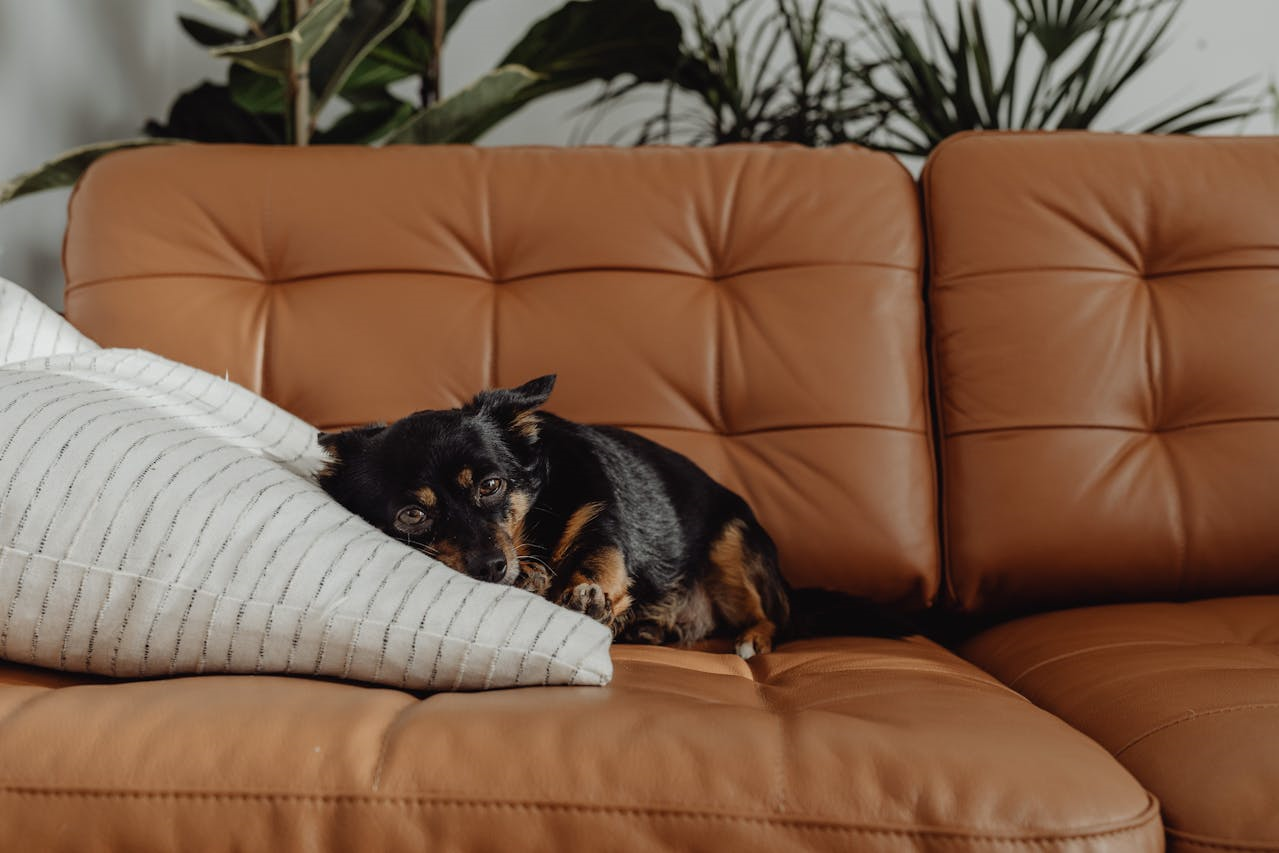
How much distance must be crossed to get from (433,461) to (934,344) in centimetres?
96

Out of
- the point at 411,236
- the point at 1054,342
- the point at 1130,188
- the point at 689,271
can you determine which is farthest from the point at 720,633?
the point at 1130,188

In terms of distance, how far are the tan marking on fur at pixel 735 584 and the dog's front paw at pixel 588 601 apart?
0.29 metres

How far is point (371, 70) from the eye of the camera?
2.73 m

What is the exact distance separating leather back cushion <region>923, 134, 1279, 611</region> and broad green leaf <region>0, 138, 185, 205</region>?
1.74 meters

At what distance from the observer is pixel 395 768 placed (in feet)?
2.91

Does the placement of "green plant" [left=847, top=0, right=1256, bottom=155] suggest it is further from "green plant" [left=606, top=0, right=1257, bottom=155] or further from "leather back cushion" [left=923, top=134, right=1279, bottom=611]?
"leather back cushion" [left=923, top=134, right=1279, bottom=611]

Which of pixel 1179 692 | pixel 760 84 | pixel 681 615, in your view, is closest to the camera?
pixel 1179 692

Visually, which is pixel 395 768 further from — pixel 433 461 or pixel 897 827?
pixel 433 461

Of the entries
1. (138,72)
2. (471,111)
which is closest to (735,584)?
(471,111)

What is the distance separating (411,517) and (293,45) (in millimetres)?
1274

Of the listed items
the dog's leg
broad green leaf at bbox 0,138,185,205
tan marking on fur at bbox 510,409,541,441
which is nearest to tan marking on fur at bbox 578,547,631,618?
the dog's leg

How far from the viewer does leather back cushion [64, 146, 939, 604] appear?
1.77 m

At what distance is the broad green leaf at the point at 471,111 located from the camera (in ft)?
7.50

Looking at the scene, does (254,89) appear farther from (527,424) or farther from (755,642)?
(755,642)
